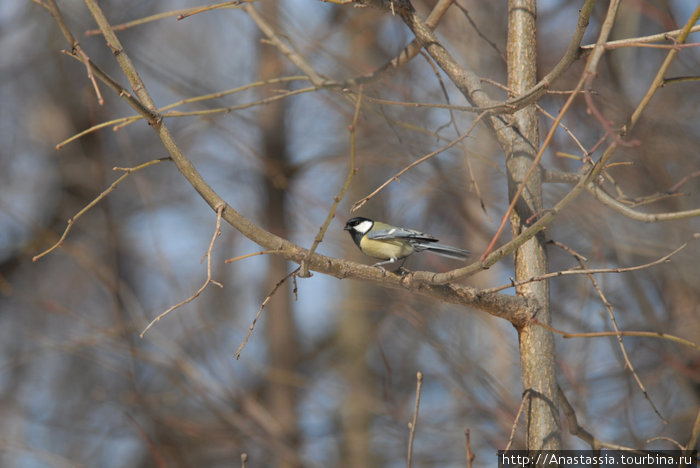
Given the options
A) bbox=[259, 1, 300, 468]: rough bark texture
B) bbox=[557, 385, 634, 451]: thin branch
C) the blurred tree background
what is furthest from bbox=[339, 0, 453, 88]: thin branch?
bbox=[259, 1, 300, 468]: rough bark texture

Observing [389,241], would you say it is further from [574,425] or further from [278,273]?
[278,273]

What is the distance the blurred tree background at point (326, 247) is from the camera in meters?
4.28

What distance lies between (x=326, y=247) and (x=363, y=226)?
1.85 meters

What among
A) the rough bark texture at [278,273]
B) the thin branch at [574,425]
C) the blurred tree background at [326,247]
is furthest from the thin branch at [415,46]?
the rough bark texture at [278,273]

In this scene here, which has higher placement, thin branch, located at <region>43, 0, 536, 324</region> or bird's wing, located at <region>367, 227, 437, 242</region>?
bird's wing, located at <region>367, 227, 437, 242</region>

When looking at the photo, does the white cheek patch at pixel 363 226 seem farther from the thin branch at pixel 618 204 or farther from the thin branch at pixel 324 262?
the thin branch at pixel 324 262

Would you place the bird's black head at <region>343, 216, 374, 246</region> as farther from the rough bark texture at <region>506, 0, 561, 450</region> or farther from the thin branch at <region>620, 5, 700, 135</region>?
the thin branch at <region>620, 5, 700, 135</region>

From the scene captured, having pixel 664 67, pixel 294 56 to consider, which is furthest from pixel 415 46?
pixel 664 67

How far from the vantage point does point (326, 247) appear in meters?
5.71

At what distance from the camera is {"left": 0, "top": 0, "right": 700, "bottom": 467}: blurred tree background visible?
14.0ft

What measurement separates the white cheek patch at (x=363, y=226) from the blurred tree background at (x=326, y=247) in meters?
0.56

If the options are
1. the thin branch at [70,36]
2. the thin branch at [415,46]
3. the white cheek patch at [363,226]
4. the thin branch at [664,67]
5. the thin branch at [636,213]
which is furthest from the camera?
the white cheek patch at [363,226]

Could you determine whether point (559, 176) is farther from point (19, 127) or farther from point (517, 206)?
point (19, 127)

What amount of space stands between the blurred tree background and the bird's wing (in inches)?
Answer: 20.3
